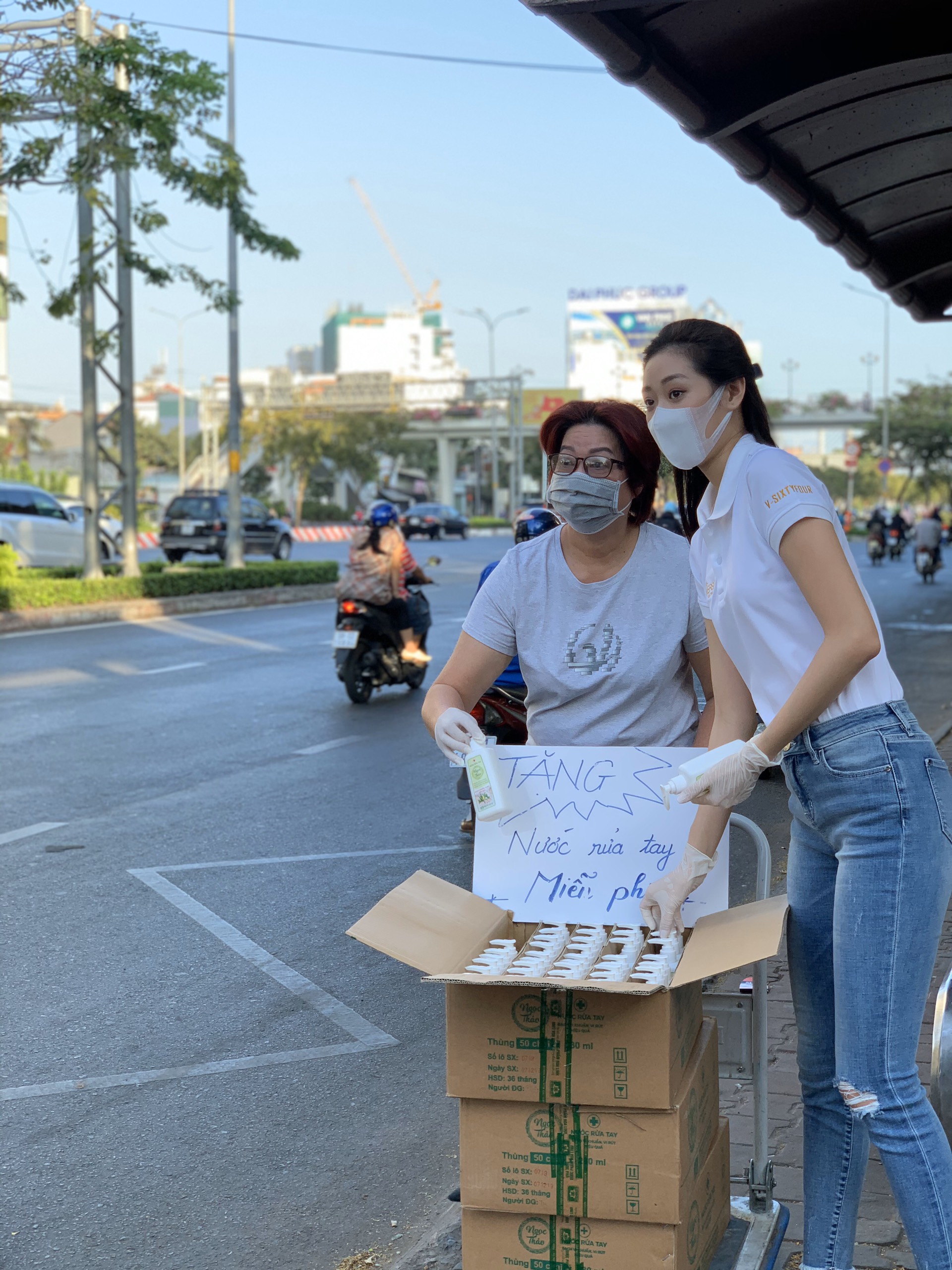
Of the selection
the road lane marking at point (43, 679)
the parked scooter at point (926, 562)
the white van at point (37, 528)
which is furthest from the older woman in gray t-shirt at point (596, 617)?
the parked scooter at point (926, 562)

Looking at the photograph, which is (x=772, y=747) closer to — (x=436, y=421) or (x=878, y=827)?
(x=878, y=827)

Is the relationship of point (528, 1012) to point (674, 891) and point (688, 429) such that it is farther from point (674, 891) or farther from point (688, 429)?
point (688, 429)

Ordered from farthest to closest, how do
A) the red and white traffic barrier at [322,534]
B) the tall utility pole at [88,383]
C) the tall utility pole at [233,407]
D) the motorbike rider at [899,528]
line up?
the red and white traffic barrier at [322,534], the motorbike rider at [899,528], the tall utility pole at [233,407], the tall utility pole at [88,383]

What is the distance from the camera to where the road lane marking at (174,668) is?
46.5 feet

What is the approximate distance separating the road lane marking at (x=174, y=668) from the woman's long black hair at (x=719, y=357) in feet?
39.3

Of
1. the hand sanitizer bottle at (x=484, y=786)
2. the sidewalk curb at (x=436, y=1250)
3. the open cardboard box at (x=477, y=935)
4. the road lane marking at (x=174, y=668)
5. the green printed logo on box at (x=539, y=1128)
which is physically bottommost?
the road lane marking at (x=174, y=668)

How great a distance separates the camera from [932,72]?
544cm

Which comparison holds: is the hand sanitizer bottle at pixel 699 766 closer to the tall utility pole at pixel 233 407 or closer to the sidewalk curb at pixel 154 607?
the sidewalk curb at pixel 154 607

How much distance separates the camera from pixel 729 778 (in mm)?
2447

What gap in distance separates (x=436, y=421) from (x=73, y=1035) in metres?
90.7

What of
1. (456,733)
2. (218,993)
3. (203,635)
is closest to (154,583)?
(203,635)

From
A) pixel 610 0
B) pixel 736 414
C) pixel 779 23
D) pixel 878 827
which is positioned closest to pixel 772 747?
pixel 878 827

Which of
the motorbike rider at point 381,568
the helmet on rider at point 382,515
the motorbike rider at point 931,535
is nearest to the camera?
the helmet on rider at point 382,515

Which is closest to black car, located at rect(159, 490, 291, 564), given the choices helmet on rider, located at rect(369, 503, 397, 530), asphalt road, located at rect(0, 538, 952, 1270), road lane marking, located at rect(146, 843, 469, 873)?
helmet on rider, located at rect(369, 503, 397, 530)
